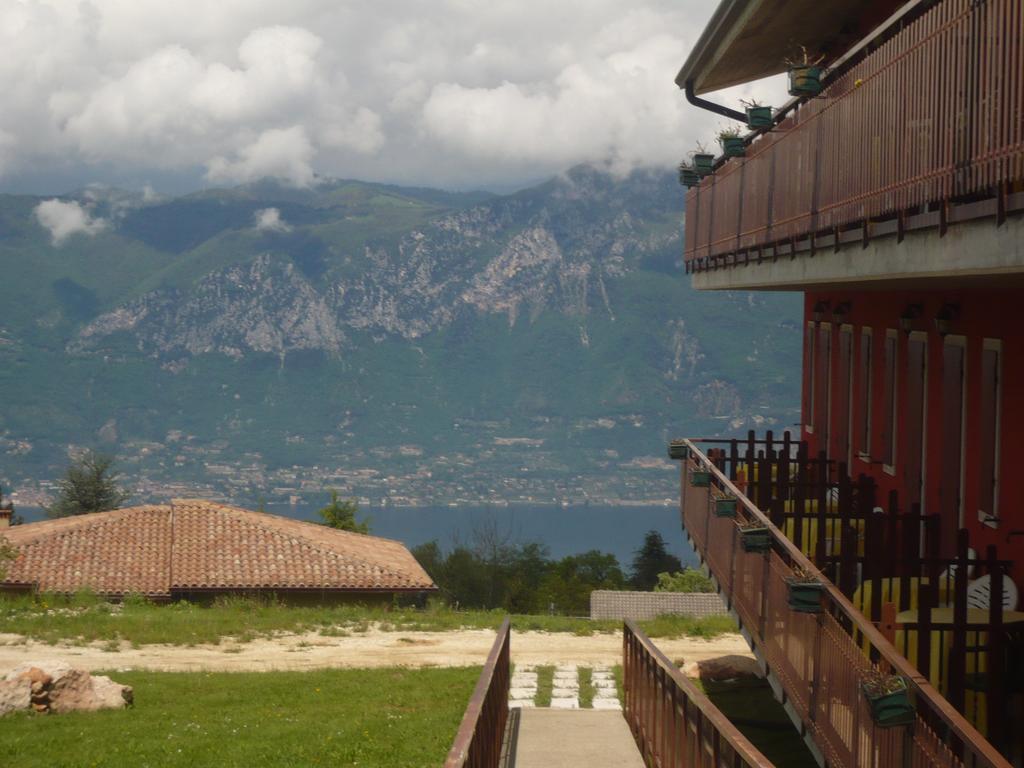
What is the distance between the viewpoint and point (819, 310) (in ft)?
58.4

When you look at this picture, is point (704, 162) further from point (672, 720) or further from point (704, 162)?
point (672, 720)

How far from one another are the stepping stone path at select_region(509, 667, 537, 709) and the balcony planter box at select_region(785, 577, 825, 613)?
8490 millimetres

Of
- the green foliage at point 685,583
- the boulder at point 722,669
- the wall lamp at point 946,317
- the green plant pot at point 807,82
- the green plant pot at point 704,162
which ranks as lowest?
the green foliage at point 685,583

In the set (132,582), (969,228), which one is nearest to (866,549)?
(969,228)

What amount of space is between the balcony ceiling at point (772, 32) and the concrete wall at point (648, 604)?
22151 millimetres

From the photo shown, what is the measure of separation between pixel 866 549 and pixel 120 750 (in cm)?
727

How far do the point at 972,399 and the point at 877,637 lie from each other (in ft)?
14.8

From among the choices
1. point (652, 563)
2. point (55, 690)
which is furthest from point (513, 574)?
point (55, 690)

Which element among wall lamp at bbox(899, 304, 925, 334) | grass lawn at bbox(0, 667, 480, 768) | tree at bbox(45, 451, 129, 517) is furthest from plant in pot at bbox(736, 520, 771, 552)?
tree at bbox(45, 451, 129, 517)

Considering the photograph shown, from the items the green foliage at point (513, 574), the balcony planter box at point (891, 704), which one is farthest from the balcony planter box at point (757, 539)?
the green foliage at point (513, 574)

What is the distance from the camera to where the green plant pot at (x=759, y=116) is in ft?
46.2

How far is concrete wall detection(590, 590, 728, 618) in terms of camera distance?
129 ft

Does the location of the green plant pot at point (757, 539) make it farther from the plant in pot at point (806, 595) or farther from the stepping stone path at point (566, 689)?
the stepping stone path at point (566, 689)

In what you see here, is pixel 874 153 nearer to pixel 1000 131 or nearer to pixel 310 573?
pixel 1000 131
